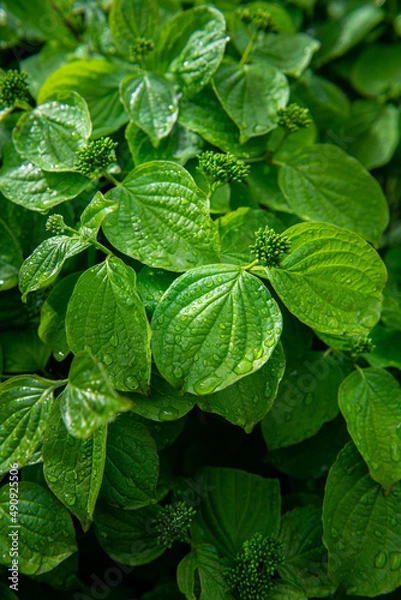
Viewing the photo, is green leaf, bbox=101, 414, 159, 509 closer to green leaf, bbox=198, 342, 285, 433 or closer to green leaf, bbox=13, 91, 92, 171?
green leaf, bbox=198, 342, 285, 433

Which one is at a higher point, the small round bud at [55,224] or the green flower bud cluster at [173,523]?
the small round bud at [55,224]

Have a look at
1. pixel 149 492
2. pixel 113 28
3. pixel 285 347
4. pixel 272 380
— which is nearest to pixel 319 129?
pixel 113 28

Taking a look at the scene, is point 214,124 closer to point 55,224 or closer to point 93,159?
point 93,159

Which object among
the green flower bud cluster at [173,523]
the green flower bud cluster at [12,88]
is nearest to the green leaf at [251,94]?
the green flower bud cluster at [12,88]

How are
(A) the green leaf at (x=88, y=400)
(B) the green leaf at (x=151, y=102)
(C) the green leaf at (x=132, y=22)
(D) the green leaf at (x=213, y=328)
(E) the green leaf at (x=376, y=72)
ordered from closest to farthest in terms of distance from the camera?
(A) the green leaf at (x=88, y=400), (D) the green leaf at (x=213, y=328), (B) the green leaf at (x=151, y=102), (C) the green leaf at (x=132, y=22), (E) the green leaf at (x=376, y=72)

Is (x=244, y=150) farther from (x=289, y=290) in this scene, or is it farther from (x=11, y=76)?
(x=11, y=76)

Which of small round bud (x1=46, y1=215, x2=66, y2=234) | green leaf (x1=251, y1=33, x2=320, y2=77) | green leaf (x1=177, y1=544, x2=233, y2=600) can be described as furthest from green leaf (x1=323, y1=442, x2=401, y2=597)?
green leaf (x1=251, y1=33, x2=320, y2=77)

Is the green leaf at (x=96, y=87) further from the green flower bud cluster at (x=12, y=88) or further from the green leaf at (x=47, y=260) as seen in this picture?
the green leaf at (x=47, y=260)
